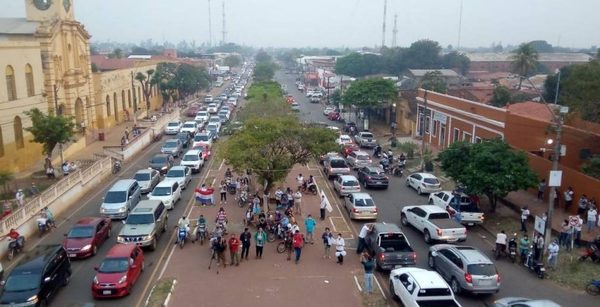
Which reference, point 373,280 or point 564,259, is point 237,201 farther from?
A: point 564,259

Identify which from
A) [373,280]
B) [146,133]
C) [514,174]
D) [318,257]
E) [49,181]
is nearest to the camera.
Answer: [373,280]

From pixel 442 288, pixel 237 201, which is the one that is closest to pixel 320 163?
pixel 237 201

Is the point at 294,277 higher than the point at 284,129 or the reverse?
the reverse

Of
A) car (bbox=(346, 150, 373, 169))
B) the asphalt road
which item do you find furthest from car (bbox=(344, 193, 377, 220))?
car (bbox=(346, 150, 373, 169))

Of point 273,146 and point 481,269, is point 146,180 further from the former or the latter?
point 481,269

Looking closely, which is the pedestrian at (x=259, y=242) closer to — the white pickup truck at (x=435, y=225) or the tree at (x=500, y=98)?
the white pickup truck at (x=435, y=225)

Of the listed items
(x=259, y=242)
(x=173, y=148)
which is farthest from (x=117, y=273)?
(x=173, y=148)

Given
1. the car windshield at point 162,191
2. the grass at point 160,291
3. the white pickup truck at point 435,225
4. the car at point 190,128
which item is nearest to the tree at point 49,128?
the car windshield at point 162,191

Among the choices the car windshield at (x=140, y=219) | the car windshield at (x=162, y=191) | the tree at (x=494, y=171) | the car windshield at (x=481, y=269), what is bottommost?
the car windshield at (x=162, y=191)
